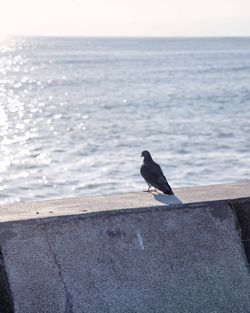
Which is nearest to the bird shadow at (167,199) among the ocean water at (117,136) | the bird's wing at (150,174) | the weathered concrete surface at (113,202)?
the weathered concrete surface at (113,202)

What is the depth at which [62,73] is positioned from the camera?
7512cm

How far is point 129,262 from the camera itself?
16.6 ft

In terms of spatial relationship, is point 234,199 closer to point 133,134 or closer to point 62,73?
point 133,134

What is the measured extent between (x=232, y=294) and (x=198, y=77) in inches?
2396

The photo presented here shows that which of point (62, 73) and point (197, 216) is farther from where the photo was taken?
point (62, 73)

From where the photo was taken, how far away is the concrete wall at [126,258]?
490 centimetres

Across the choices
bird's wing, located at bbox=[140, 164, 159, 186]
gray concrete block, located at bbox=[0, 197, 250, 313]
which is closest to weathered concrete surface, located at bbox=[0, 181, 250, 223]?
gray concrete block, located at bbox=[0, 197, 250, 313]

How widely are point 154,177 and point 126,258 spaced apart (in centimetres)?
161

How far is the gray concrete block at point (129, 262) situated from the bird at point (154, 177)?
0.65m

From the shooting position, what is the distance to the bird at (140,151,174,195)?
611cm

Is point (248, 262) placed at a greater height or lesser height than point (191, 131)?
greater

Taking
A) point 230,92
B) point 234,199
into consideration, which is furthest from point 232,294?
point 230,92

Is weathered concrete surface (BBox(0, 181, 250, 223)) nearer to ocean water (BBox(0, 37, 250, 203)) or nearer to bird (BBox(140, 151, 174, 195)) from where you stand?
bird (BBox(140, 151, 174, 195))

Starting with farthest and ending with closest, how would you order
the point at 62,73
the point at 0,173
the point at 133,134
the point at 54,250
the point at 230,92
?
the point at 62,73 → the point at 230,92 → the point at 133,134 → the point at 0,173 → the point at 54,250
